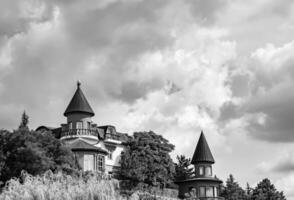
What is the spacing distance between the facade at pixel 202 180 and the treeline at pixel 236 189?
624 cm

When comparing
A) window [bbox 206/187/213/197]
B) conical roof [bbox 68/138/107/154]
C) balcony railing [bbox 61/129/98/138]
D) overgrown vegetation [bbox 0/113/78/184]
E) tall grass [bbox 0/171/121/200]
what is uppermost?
balcony railing [bbox 61/129/98/138]

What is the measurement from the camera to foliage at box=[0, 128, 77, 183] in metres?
55.4

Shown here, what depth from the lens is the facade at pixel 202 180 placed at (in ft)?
270

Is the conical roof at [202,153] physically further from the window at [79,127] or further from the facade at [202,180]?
the window at [79,127]

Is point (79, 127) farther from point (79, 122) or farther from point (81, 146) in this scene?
point (81, 146)

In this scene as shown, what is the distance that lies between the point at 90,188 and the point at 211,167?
65.0 meters

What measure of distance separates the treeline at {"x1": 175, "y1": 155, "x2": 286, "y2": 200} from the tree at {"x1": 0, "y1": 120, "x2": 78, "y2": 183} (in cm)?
3345

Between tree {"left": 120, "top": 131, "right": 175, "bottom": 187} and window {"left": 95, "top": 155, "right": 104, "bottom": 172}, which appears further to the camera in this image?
window {"left": 95, "top": 155, "right": 104, "bottom": 172}

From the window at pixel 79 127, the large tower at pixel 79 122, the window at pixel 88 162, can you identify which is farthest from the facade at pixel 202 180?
the window at pixel 79 127

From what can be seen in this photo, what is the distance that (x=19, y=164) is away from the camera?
55781mm

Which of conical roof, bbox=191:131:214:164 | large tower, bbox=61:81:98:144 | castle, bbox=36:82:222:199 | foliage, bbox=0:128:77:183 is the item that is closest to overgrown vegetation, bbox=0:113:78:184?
foliage, bbox=0:128:77:183

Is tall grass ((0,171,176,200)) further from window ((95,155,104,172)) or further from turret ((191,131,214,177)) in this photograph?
turret ((191,131,214,177))

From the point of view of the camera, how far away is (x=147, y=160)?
75.1 m

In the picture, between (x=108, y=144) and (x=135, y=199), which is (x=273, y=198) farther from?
(x=135, y=199)
